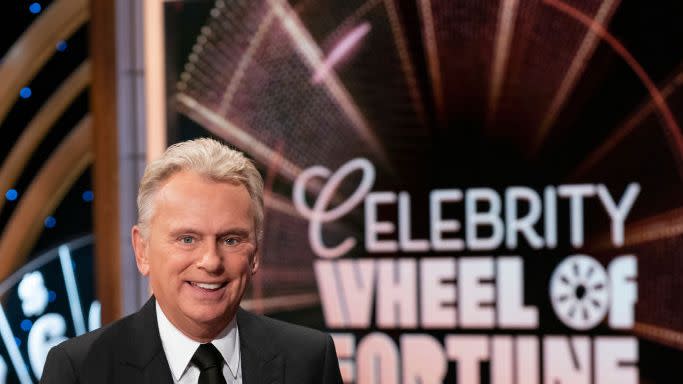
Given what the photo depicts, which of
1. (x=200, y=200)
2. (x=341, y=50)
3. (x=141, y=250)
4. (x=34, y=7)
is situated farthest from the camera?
(x=34, y=7)

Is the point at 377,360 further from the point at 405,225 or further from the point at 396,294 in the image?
the point at 405,225

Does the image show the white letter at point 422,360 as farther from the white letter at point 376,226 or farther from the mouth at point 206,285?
the mouth at point 206,285

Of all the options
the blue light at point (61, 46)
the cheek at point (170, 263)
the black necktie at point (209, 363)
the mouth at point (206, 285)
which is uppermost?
the blue light at point (61, 46)

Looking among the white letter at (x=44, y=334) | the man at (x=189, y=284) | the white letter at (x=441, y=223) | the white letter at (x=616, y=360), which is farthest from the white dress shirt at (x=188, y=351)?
the white letter at (x=44, y=334)

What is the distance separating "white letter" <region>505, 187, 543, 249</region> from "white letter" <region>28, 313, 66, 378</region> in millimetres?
2271

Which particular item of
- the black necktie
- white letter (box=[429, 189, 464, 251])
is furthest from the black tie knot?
white letter (box=[429, 189, 464, 251])

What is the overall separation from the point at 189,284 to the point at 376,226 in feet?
6.29

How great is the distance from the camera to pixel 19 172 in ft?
12.9

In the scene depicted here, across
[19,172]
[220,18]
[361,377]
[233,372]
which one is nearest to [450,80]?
[220,18]

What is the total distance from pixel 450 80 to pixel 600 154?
61cm

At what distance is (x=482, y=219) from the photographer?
9.61ft

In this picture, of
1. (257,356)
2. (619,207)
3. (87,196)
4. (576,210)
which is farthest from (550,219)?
(87,196)

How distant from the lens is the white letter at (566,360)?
2816mm

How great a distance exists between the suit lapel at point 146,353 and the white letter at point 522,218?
1859mm
